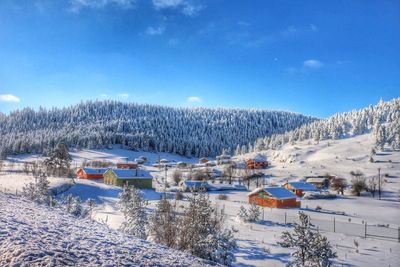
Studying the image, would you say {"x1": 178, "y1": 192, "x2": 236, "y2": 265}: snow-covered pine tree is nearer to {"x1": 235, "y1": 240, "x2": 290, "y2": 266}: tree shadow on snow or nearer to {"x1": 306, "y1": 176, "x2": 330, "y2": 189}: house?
{"x1": 235, "y1": 240, "x2": 290, "y2": 266}: tree shadow on snow

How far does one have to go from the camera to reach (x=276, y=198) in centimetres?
5709

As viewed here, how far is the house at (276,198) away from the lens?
5719cm

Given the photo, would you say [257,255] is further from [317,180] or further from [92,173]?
[317,180]

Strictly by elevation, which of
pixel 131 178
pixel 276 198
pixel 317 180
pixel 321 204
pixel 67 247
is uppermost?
pixel 67 247

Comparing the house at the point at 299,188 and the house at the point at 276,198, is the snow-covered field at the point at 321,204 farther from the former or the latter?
the house at the point at 299,188

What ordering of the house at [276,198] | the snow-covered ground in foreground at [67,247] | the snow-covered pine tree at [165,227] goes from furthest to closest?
the house at [276,198]
the snow-covered pine tree at [165,227]
the snow-covered ground in foreground at [67,247]

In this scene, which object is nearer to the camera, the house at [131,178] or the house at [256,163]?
the house at [131,178]

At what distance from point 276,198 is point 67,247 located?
50653 millimetres

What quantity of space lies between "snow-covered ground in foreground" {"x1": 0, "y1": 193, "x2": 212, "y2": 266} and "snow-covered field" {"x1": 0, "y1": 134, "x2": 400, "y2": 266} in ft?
44.2

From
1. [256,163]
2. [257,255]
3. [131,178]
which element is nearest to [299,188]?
[131,178]

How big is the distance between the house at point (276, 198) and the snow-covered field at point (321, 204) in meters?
2.75

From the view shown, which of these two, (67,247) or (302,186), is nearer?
(67,247)

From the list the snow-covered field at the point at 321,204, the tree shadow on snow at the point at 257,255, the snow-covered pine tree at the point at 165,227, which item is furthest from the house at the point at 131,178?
the snow-covered pine tree at the point at 165,227

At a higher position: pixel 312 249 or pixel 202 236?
pixel 312 249
